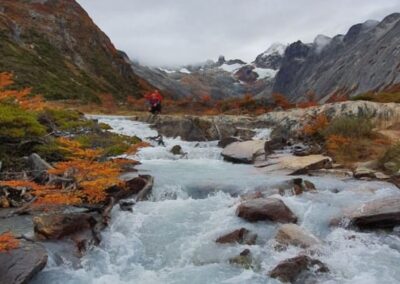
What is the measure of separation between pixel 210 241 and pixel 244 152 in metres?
11.7

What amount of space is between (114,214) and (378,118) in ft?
62.4

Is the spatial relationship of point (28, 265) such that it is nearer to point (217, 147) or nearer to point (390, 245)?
point (390, 245)

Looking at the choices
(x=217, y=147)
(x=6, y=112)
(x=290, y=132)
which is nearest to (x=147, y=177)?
(x=6, y=112)

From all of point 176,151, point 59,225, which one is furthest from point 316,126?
point 59,225

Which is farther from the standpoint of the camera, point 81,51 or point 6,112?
point 81,51

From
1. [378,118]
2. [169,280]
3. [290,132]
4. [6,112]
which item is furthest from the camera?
[290,132]

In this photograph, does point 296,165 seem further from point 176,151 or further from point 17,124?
point 17,124

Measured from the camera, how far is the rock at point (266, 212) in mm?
12578

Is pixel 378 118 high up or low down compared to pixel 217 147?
up

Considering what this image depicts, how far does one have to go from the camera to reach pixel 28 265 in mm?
9266

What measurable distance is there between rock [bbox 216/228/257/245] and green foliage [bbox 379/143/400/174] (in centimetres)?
927

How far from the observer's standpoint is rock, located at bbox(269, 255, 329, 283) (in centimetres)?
977

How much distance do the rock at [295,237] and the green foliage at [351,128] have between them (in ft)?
45.0

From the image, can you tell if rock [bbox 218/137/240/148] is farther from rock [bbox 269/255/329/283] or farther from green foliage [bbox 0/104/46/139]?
rock [bbox 269/255/329/283]
